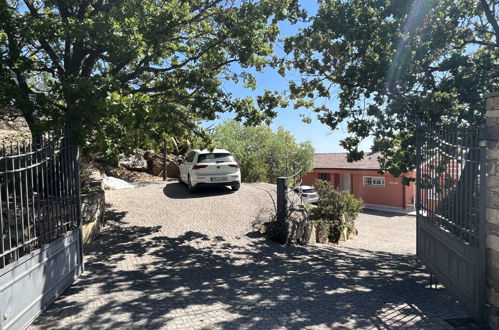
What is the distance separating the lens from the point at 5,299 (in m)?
3.80

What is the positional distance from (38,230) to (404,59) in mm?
7734

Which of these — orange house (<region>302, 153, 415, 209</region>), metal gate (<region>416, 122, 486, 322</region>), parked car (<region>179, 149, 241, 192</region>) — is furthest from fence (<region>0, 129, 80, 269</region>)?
orange house (<region>302, 153, 415, 209</region>)

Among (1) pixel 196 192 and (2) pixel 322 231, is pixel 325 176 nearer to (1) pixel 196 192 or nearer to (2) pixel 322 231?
(1) pixel 196 192

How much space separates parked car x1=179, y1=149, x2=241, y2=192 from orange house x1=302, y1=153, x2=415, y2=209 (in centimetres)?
1388

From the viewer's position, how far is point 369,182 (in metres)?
28.9

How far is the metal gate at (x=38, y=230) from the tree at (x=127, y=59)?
3.05 ft

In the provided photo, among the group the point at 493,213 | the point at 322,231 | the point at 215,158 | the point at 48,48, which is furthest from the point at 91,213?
the point at 493,213

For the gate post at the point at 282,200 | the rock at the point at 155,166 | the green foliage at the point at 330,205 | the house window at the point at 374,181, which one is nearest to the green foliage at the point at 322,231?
the green foliage at the point at 330,205

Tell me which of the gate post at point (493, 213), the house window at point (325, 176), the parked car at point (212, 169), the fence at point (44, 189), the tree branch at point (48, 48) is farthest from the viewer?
the house window at point (325, 176)

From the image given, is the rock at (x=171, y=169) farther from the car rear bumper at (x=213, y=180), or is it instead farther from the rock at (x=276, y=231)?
the rock at (x=276, y=231)

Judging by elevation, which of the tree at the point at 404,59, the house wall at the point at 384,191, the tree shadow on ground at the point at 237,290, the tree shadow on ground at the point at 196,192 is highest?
the tree at the point at 404,59

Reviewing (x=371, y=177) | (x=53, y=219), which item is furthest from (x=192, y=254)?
(x=371, y=177)

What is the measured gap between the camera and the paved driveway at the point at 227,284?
448cm

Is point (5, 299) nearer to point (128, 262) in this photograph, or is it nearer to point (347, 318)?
point (128, 262)
